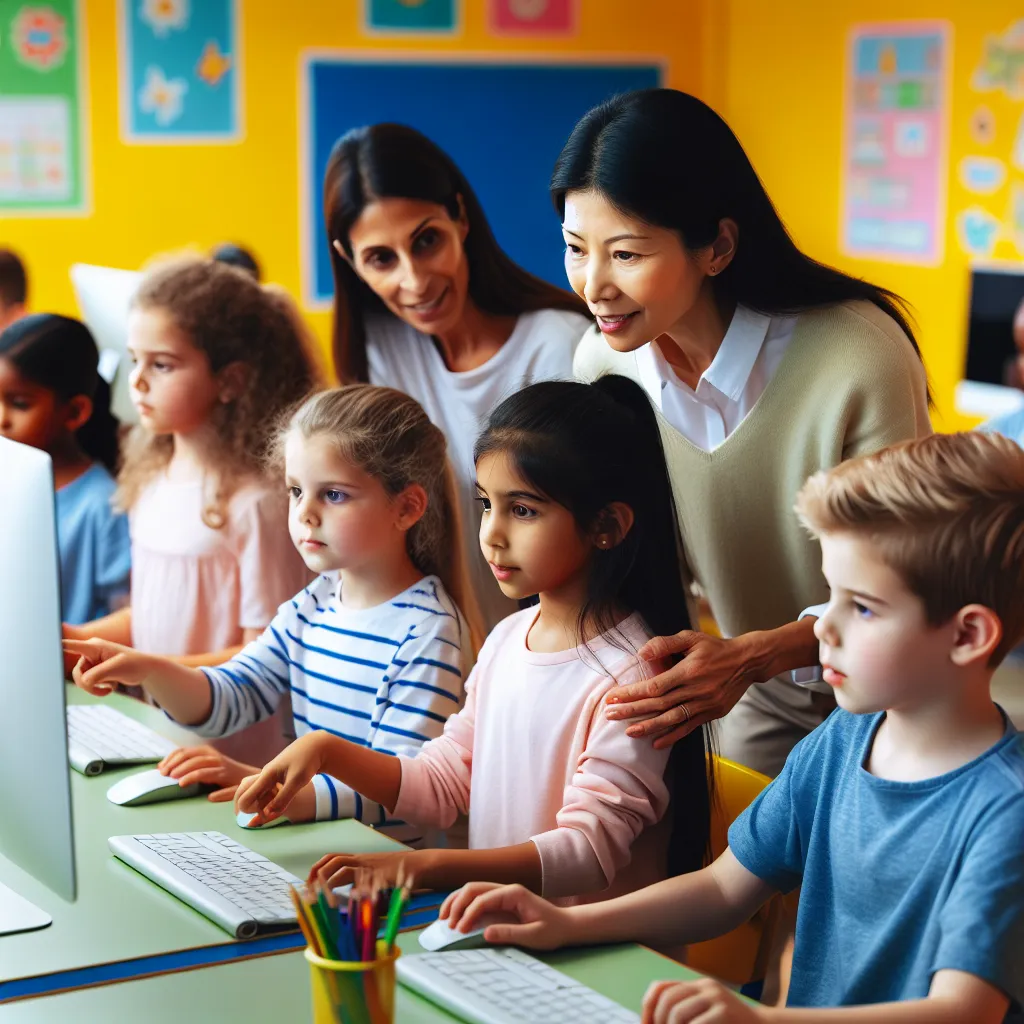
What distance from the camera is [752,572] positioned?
173cm

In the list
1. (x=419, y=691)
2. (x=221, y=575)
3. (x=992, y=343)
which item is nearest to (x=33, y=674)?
(x=419, y=691)

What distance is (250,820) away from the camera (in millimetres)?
1507

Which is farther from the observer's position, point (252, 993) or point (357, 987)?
point (252, 993)

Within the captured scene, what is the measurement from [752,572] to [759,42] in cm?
354

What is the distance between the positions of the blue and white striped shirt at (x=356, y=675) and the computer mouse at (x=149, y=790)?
0.54 feet

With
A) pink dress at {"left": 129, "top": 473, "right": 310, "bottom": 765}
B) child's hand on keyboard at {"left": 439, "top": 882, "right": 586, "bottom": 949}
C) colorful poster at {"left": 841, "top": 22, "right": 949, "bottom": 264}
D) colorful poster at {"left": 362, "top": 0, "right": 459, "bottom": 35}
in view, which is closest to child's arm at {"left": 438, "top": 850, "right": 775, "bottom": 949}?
child's hand on keyboard at {"left": 439, "top": 882, "right": 586, "bottom": 949}

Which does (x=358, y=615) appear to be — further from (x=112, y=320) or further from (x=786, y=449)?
(x=112, y=320)

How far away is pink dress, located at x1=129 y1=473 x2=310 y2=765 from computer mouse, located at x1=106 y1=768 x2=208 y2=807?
470 millimetres

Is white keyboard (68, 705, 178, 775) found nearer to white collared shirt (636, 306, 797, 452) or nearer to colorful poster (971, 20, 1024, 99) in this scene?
white collared shirt (636, 306, 797, 452)

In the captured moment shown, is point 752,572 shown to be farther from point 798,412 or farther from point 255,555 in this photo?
point 255,555

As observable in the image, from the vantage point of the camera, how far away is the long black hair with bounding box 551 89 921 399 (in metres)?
1.49

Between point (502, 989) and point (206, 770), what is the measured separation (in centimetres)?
59

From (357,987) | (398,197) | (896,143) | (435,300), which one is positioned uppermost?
(896,143)

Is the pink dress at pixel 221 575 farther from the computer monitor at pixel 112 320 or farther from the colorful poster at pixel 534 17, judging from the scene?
the colorful poster at pixel 534 17
